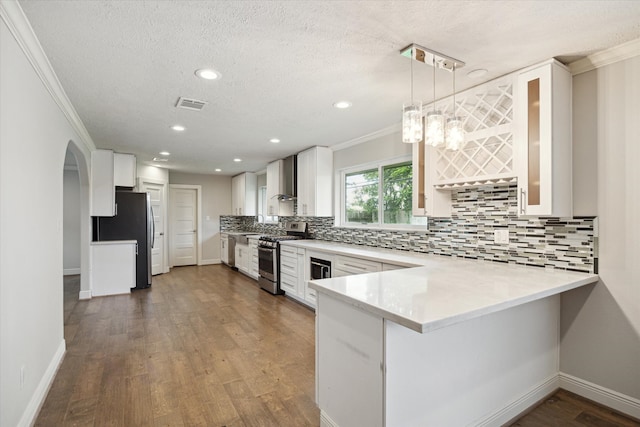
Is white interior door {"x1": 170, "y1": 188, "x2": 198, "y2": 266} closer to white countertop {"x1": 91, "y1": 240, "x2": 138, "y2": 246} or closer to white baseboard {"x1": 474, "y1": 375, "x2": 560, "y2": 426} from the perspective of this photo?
white countertop {"x1": 91, "y1": 240, "x2": 138, "y2": 246}

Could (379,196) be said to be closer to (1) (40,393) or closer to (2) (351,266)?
(2) (351,266)

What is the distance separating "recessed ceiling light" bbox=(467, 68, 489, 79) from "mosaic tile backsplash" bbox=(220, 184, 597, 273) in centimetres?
88

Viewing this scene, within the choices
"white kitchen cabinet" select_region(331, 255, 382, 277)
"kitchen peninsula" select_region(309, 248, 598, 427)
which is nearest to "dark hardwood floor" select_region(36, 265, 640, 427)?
"kitchen peninsula" select_region(309, 248, 598, 427)

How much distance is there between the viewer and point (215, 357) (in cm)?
282

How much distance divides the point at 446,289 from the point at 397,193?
7.37ft

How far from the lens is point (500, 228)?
2.64 metres

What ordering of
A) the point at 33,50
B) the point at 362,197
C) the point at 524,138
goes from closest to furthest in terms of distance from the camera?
the point at 33,50, the point at 524,138, the point at 362,197

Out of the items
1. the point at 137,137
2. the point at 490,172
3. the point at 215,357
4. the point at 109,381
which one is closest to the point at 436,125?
the point at 490,172

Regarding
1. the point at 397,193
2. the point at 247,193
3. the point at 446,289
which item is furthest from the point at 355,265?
the point at 247,193

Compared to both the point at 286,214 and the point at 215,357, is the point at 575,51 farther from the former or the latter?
the point at 286,214

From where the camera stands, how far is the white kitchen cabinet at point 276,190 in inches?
224

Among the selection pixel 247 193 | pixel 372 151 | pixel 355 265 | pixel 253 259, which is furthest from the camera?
pixel 247 193

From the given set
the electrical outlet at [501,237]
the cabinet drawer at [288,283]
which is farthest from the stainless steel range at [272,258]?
the electrical outlet at [501,237]

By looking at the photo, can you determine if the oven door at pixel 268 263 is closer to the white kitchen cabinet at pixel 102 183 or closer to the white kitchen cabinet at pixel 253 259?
the white kitchen cabinet at pixel 253 259
